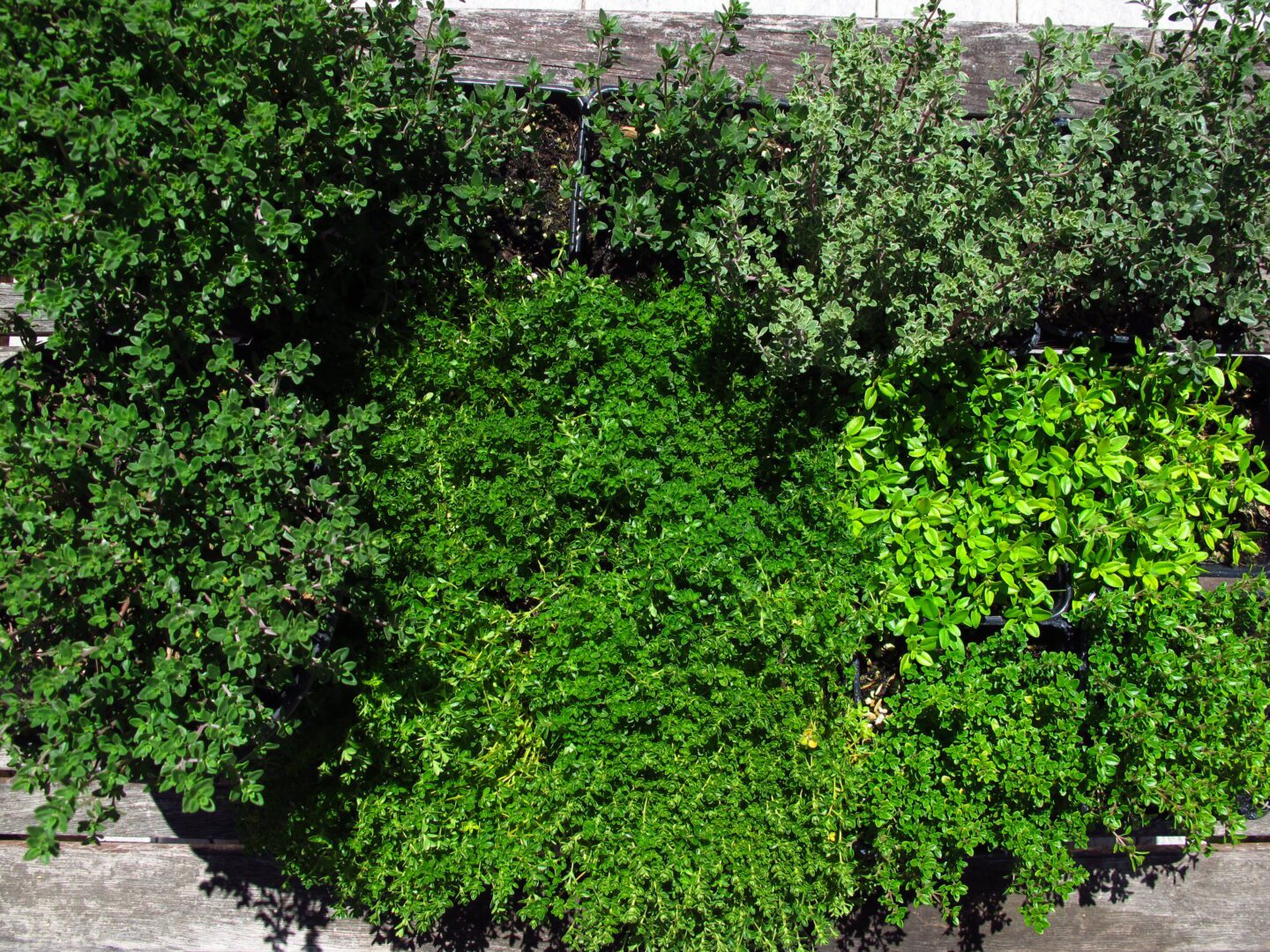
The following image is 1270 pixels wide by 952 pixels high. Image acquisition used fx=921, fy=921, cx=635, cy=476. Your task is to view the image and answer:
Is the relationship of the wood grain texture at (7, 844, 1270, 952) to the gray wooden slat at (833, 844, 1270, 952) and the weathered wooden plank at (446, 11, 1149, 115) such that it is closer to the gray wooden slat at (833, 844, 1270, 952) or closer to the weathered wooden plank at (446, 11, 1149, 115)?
the gray wooden slat at (833, 844, 1270, 952)

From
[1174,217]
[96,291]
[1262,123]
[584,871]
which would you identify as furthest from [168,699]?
[1262,123]

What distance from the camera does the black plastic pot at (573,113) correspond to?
300 centimetres

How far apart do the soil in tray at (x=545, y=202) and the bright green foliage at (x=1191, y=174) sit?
1.59 metres

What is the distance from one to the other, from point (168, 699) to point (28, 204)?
4.15 ft

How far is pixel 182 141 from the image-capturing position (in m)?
2.29

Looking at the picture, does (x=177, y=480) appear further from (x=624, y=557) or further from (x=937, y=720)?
(x=937, y=720)

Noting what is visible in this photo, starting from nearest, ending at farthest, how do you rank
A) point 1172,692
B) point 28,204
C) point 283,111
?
point 28,204 < point 283,111 < point 1172,692

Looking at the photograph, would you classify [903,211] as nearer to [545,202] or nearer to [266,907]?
[545,202]

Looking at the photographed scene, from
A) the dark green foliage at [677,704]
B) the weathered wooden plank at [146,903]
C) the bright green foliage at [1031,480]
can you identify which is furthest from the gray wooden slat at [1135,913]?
the weathered wooden plank at [146,903]

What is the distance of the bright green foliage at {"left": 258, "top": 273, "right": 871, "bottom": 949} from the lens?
2.55 m

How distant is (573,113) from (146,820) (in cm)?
281

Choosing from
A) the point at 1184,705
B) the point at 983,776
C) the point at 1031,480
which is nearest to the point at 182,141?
the point at 1031,480

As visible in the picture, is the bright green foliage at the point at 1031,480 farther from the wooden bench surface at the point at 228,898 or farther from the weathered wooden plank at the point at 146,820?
the weathered wooden plank at the point at 146,820

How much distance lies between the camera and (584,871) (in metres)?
2.59
